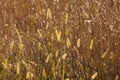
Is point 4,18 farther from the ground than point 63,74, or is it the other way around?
point 4,18

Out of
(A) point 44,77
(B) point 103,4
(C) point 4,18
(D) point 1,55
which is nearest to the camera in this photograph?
(A) point 44,77

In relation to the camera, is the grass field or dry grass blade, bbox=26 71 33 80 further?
the grass field

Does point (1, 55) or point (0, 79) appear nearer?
point (0, 79)


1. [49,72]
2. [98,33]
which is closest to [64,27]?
[98,33]

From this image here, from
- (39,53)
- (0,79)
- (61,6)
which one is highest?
(61,6)

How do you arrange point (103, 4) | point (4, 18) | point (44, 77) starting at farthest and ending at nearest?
point (4, 18) < point (103, 4) < point (44, 77)

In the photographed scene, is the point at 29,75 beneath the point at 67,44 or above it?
beneath

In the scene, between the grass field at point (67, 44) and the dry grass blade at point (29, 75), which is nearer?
the dry grass blade at point (29, 75)

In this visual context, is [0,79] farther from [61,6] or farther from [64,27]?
[61,6]
